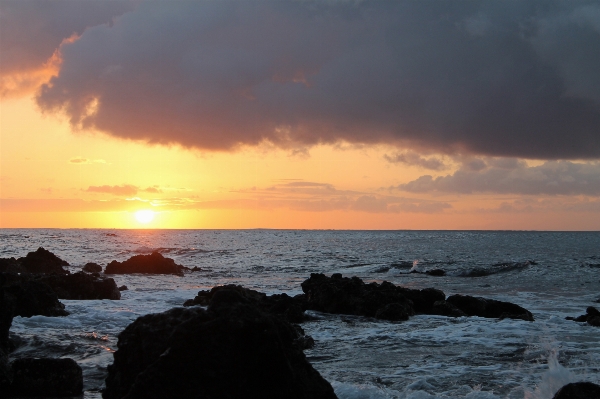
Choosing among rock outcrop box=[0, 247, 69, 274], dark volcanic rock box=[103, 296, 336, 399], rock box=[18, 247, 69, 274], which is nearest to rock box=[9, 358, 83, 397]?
dark volcanic rock box=[103, 296, 336, 399]

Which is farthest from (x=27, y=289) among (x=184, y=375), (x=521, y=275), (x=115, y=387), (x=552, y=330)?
(x=521, y=275)

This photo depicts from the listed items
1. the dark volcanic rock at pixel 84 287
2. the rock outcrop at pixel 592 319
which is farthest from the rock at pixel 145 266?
the rock outcrop at pixel 592 319

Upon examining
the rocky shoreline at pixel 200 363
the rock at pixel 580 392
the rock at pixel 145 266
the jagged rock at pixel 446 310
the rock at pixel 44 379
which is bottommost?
the rock at pixel 145 266

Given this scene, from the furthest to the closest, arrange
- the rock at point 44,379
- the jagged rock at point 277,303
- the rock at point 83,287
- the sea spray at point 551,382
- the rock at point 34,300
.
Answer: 1. the rock at point 83,287
2. the jagged rock at point 277,303
3. the rock at point 34,300
4. the sea spray at point 551,382
5. the rock at point 44,379

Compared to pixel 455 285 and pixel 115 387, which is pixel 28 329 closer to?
pixel 115 387

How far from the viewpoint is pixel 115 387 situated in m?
6.82

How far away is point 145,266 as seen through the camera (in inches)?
1506

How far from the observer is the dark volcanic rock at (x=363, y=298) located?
17.4m

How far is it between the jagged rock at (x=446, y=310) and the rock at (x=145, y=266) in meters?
23.4

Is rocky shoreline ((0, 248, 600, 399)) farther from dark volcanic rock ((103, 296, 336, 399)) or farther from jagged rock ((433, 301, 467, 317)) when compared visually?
jagged rock ((433, 301, 467, 317))

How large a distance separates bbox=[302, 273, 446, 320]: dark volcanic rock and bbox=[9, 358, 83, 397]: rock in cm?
1020

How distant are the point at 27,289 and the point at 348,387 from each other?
31.9 ft

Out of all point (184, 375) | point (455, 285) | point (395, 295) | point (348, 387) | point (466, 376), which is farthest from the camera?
point (455, 285)

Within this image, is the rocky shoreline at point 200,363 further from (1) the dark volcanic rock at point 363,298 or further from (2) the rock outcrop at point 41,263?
(2) the rock outcrop at point 41,263
